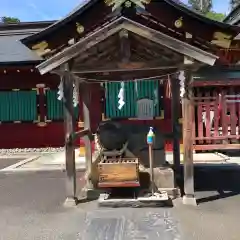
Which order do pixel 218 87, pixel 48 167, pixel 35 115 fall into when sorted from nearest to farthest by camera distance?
pixel 48 167, pixel 218 87, pixel 35 115

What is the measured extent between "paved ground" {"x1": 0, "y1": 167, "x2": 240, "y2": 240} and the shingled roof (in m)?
6.77

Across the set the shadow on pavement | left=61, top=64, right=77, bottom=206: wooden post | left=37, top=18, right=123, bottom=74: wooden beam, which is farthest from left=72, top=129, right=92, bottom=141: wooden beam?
the shadow on pavement

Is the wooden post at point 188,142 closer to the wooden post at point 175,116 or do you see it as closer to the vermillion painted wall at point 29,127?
the wooden post at point 175,116

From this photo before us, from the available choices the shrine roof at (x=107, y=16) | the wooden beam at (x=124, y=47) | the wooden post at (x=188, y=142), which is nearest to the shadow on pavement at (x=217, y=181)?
the wooden post at (x=188, y=142)

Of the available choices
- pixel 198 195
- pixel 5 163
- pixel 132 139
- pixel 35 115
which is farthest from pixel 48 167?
pixel 198 195

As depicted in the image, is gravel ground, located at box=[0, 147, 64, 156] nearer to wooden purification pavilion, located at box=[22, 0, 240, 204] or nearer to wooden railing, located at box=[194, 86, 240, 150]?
wooden railing, located at box=[194, 86, 240, 150]

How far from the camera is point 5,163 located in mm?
11930

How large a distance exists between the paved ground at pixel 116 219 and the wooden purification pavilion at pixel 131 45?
1.58 ft

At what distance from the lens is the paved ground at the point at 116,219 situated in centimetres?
511

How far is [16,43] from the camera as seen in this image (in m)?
15.8

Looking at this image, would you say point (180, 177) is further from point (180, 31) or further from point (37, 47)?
point (37, 47)

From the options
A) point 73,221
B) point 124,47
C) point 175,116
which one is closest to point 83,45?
point 124,47

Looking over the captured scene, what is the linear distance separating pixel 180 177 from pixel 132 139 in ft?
5.66

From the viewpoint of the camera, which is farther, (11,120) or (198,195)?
(11,120)
